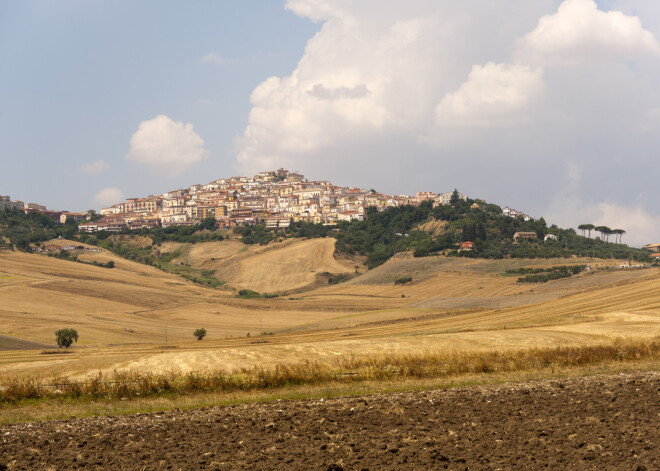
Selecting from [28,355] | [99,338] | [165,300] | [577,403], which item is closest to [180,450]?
[577,403]

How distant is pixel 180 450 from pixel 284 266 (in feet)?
511

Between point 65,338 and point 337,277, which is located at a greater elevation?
point 337,277

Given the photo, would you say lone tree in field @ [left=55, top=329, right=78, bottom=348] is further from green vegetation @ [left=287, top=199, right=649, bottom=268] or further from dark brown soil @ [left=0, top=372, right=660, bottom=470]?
green vegetation @ [left=287, top=199, right=649, bottom=268]

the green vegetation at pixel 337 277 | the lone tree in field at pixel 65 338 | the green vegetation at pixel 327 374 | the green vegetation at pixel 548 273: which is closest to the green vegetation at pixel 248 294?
the green vegetation at pixel 337 277

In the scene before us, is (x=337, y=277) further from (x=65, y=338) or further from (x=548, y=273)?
(x=65, y=338)

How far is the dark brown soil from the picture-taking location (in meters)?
13.2

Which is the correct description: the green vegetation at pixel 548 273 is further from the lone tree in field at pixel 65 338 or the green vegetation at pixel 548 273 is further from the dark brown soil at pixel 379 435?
the dark brown soil at pixel 379 435

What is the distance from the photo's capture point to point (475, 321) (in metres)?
67.6

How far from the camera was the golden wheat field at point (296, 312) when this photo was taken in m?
38.6

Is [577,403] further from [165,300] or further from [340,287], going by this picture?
[340,287]

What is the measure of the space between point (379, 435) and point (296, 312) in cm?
9284

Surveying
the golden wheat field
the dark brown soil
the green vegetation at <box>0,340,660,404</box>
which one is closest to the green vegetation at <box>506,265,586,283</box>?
the golden wheat field

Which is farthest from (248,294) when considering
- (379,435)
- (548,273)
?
(379,435)

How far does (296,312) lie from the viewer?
10744 cm
